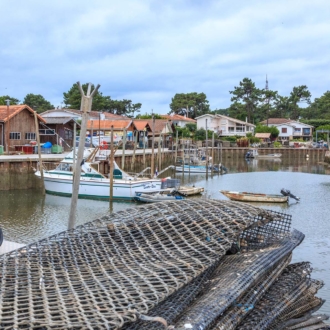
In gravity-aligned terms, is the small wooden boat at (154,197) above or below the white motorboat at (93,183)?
below

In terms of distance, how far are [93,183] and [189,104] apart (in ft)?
206

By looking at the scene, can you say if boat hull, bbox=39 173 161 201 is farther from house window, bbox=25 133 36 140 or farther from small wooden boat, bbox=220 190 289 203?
house window, bbox=25 133 36 140

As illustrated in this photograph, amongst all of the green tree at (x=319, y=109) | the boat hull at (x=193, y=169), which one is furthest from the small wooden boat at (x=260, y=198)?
the green tree at (x=319, y=109)

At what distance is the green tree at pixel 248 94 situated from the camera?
287ft

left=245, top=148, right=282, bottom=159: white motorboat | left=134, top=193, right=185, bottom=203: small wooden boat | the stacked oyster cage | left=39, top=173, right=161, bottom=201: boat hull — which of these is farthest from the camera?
left=245, top=148, right=282, bottom=159: white motorboat

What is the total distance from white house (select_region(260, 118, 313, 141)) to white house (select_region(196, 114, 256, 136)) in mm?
9524

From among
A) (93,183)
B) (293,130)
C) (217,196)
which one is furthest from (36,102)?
(217,196)

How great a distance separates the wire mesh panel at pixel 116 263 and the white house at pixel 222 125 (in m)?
67.1

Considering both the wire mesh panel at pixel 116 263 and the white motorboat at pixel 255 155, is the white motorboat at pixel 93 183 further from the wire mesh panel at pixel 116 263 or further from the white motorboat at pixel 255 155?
the white motorboat at pixel 255 155

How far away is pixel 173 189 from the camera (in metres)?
23.8

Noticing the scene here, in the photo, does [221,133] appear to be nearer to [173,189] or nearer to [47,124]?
[47,124]

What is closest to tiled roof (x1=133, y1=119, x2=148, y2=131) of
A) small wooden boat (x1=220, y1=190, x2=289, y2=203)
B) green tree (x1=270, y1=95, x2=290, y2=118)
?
small wooden boat (x1=220, y1=190, x2=289, y2=203)

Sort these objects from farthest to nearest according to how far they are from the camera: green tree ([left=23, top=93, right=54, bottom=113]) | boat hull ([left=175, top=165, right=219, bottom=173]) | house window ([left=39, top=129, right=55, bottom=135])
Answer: green tree ([left=23, top=93, right=54, bottom=113]) < boat hull ([left=175, top=165, right=219, bottom=173]) < house window ([left=39, top=129, right=55, bottom=135])

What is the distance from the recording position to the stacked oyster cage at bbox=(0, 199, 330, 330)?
4.32m
